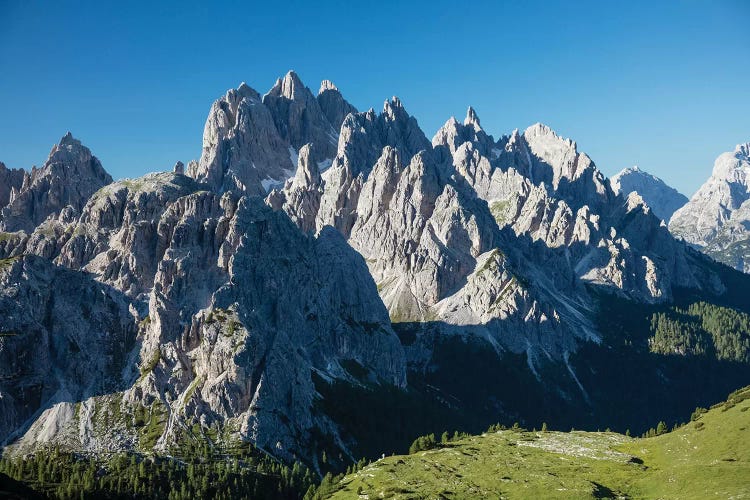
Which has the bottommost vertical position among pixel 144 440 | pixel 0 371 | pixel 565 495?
pixel 565 495

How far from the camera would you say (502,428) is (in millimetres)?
191000

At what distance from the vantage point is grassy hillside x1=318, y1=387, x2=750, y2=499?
113625 mm

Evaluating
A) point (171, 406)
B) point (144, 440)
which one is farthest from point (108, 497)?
point (171, 406)

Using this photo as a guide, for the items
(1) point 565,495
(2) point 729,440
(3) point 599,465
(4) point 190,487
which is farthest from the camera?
(4) point 190,487

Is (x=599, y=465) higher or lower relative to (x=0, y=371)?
lower

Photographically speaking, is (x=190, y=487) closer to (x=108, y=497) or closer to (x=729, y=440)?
(x=108, y=497)

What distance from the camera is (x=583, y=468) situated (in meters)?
132

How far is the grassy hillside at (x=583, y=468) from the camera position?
11362 cm

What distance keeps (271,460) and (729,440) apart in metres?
118

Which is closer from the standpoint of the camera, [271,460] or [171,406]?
[271,460]

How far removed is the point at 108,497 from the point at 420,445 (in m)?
77.8

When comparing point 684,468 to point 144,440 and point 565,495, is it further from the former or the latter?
point 144,440

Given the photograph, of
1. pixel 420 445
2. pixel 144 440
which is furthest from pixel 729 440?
pixel 144 440

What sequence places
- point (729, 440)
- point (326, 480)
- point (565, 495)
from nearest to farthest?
1. point (565, 495)
2. point (729, 440)
3. point (326, 480)
